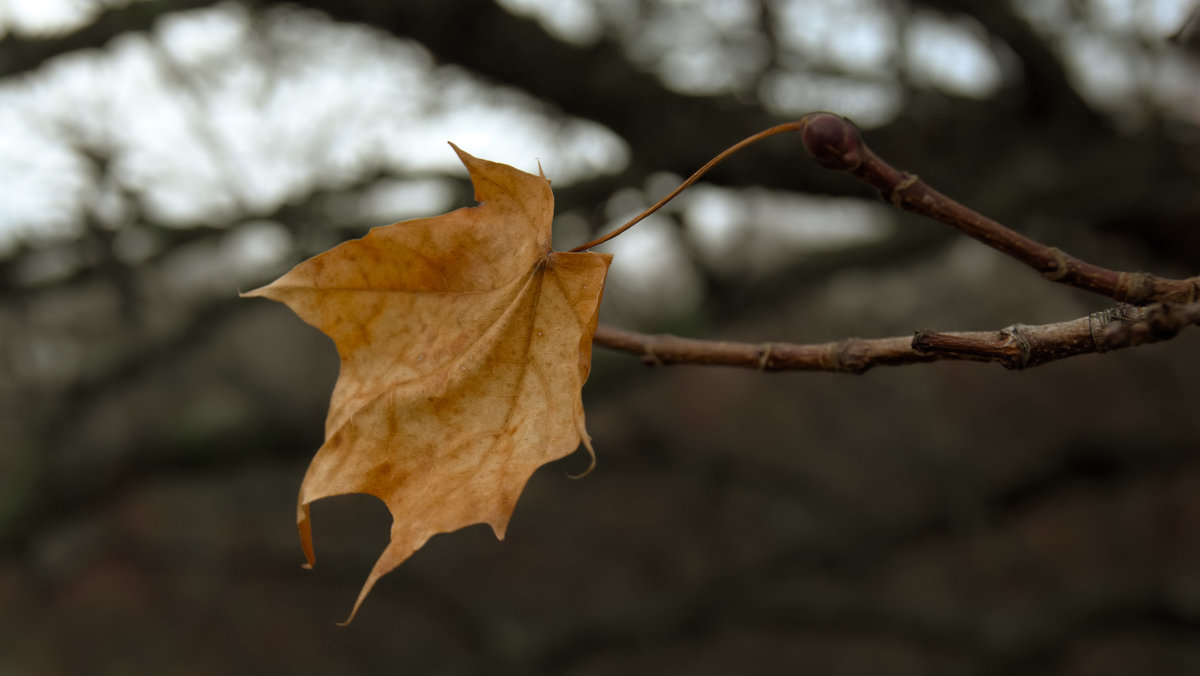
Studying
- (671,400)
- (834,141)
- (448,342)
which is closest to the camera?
(834,141)

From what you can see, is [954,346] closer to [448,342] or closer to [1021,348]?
[1021,348]

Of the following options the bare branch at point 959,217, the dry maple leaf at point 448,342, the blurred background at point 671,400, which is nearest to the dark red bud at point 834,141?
the bare branch at point 959,217

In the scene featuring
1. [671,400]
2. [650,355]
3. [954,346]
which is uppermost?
[954,346]

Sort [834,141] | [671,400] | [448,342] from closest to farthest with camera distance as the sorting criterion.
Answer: [834,141], [448,342], [671,400]

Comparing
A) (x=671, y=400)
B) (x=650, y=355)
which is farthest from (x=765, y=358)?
(x=671, y=400)

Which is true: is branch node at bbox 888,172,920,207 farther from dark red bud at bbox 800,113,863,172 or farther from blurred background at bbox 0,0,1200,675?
blurred background at bbox 0,0,1200,675

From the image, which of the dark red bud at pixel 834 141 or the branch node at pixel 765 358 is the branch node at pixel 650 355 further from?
the dark red bud at pixel 834 141
